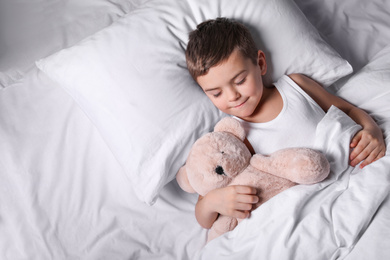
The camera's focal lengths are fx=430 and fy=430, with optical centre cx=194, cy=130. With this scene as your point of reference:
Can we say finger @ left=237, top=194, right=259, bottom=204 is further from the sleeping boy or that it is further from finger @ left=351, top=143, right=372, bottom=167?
finger @ left=351, top=143, right=372, bottom=167

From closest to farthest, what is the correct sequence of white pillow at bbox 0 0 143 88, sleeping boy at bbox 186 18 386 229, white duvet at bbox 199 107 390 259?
white duvet at bbox 199 107 390 259 → sleeping boy at bbox 186 18 386 229 → white pillow at bbox 0 0 143 88

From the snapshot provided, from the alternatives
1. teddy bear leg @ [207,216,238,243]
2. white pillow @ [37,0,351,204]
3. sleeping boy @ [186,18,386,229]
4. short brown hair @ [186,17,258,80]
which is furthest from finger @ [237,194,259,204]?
short brown hair @ [186,17,258,80]

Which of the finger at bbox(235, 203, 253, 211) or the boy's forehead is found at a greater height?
the boy's forehead

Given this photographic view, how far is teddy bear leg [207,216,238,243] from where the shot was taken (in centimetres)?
112

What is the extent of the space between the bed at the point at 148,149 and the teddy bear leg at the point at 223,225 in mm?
56

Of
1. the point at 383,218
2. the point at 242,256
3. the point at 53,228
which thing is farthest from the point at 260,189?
the point at 53,228

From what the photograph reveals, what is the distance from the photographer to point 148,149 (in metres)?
1.16

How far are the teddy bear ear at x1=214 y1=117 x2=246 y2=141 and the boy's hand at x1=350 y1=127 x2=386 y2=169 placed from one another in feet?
0.97

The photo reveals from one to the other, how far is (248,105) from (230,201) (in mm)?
269

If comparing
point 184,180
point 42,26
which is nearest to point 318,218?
point 184,180

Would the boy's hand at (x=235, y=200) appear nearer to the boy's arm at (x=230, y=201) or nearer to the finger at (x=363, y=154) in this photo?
the boy's arm at (x=230, y=201)

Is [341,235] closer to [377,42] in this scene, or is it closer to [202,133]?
[202,133]

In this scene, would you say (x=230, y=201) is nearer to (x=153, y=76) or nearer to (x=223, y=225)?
(x=223, y=225)

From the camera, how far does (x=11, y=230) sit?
1.13 m
